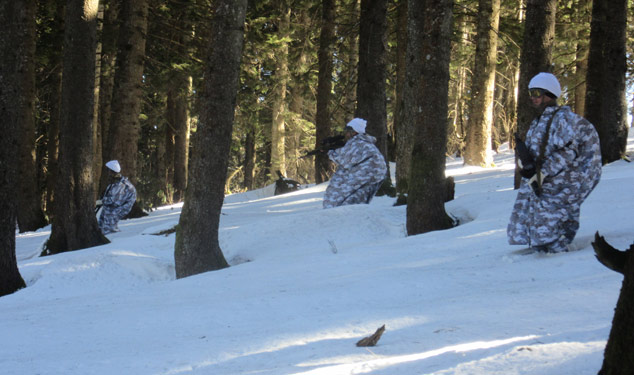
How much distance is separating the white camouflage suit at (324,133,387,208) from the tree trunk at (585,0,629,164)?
469 cm

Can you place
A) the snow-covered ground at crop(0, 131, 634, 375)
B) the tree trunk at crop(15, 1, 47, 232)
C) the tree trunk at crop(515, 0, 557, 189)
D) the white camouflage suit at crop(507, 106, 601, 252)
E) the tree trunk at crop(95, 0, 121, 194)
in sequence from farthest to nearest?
the tree trunk at crop(95, 0, 121, 194) < the tree trunk at crop(15, 1, 47, 232) < the tree trunk at crop(515, 0, 557, 189) < the white camouflage suit at crop(507, 106, 601, 252) < the snow-covered ground at crop(0, 131, 634, 375)

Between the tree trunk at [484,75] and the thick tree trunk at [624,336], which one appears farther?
the tree trunk at [484,75]

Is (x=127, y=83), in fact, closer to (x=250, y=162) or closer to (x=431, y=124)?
(x=431, y=124)

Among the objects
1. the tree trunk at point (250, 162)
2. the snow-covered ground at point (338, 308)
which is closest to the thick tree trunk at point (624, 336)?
the snow-covered ground at point (338, 308)

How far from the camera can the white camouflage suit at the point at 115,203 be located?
13836 mm

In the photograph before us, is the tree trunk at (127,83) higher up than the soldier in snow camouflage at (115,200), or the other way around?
the tree trunk at (127,83)

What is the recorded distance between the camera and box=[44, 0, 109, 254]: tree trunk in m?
10.7

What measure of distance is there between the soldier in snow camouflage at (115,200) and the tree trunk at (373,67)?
5.54 m

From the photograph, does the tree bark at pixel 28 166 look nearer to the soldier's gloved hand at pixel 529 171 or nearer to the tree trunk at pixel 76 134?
the tree trunk at pixel 76 134

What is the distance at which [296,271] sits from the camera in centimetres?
687

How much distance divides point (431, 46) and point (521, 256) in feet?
11.0

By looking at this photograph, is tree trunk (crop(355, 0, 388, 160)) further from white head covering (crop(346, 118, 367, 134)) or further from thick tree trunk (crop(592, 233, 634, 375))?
thick tree trunk (crop(592, 233, 634, 375))

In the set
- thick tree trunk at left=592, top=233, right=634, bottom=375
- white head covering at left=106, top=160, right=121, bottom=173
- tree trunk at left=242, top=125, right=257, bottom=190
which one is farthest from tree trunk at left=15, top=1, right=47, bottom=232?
tree trunk at left=242, top=125, right=257, bottom=190

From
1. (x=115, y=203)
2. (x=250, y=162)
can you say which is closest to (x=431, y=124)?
(x=115, y=203)
